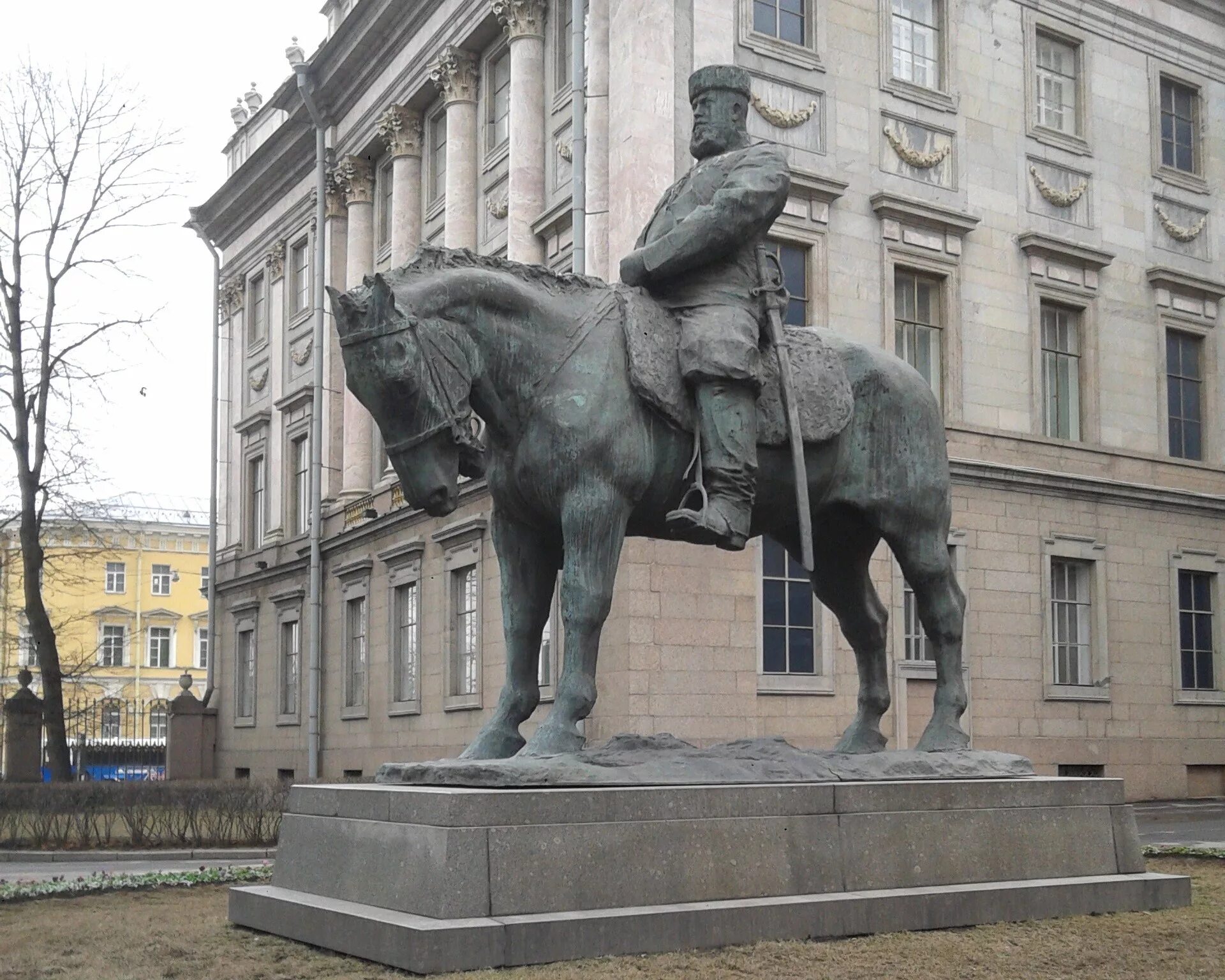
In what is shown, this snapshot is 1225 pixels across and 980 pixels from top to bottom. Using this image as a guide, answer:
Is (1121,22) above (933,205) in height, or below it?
above

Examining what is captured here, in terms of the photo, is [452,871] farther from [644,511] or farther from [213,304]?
[213,304]

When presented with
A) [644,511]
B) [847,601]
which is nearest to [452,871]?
[644,511]

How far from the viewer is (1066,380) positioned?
27922mm

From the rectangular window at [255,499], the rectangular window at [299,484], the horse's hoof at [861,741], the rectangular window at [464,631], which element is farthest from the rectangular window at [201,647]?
the horse's hoof at [861,741]

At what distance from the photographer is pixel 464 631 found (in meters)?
29.2

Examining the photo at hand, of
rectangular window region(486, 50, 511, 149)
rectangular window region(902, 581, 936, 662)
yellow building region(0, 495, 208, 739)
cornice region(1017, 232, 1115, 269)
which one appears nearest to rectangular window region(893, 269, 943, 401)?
cornice region(1017, 232, 1115, 269)

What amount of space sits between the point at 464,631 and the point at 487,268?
69.4 ft

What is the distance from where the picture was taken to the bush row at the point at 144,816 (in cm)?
2027

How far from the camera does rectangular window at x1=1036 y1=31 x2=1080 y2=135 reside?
92.3 feet

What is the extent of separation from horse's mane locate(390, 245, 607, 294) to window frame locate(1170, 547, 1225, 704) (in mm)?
22274

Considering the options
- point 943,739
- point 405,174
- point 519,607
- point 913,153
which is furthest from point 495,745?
point 405,174

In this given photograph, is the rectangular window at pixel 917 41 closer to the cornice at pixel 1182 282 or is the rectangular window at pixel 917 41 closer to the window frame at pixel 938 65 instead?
the window frame at pixel 938 65

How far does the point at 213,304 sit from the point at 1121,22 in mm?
25931

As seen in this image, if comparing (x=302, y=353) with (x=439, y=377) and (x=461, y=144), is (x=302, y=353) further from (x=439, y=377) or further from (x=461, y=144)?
(x=439, y=377)
